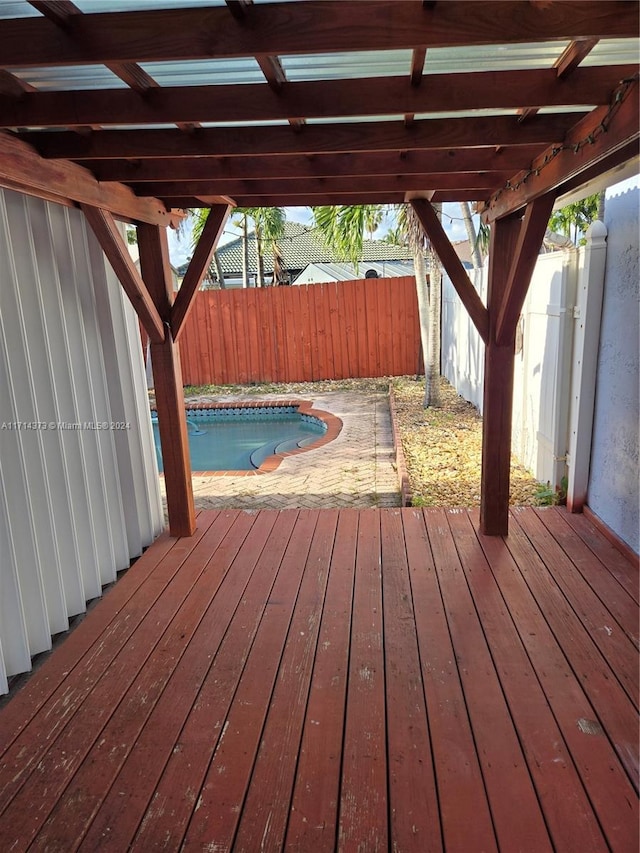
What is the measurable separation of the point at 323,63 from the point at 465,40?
0.57 m

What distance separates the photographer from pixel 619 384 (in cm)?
353

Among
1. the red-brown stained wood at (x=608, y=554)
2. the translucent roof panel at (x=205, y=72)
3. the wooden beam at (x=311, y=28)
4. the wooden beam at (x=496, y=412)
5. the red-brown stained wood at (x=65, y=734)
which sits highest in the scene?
the translucent roof panel at (x=205, y=72)

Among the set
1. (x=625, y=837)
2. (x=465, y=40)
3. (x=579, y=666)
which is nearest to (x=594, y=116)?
(x=465, y=40)

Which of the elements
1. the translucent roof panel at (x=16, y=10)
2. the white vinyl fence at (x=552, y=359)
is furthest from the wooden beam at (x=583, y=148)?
the translucent roof panel at (x=16, y=10)

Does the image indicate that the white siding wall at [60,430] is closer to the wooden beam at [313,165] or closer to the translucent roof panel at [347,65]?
the wooden beam at [313,165]

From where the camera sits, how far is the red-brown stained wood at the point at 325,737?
177 centimetres

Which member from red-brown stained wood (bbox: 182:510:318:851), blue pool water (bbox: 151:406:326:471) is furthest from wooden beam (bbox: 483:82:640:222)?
blue pool water (bbox: 151:406:326:471)

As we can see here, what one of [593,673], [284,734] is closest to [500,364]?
[593,673]

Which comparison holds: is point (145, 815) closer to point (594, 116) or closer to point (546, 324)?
point (594, 116)

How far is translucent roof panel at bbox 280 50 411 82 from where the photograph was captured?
6.04 feet

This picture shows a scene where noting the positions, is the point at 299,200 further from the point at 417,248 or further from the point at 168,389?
the point at 417,248

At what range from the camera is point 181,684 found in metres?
2.47

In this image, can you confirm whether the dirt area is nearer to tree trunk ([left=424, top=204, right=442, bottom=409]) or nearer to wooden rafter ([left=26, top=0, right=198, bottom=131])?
tree trunk ([left=424, top=204, right=442, bottom=409])

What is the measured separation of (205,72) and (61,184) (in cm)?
103
